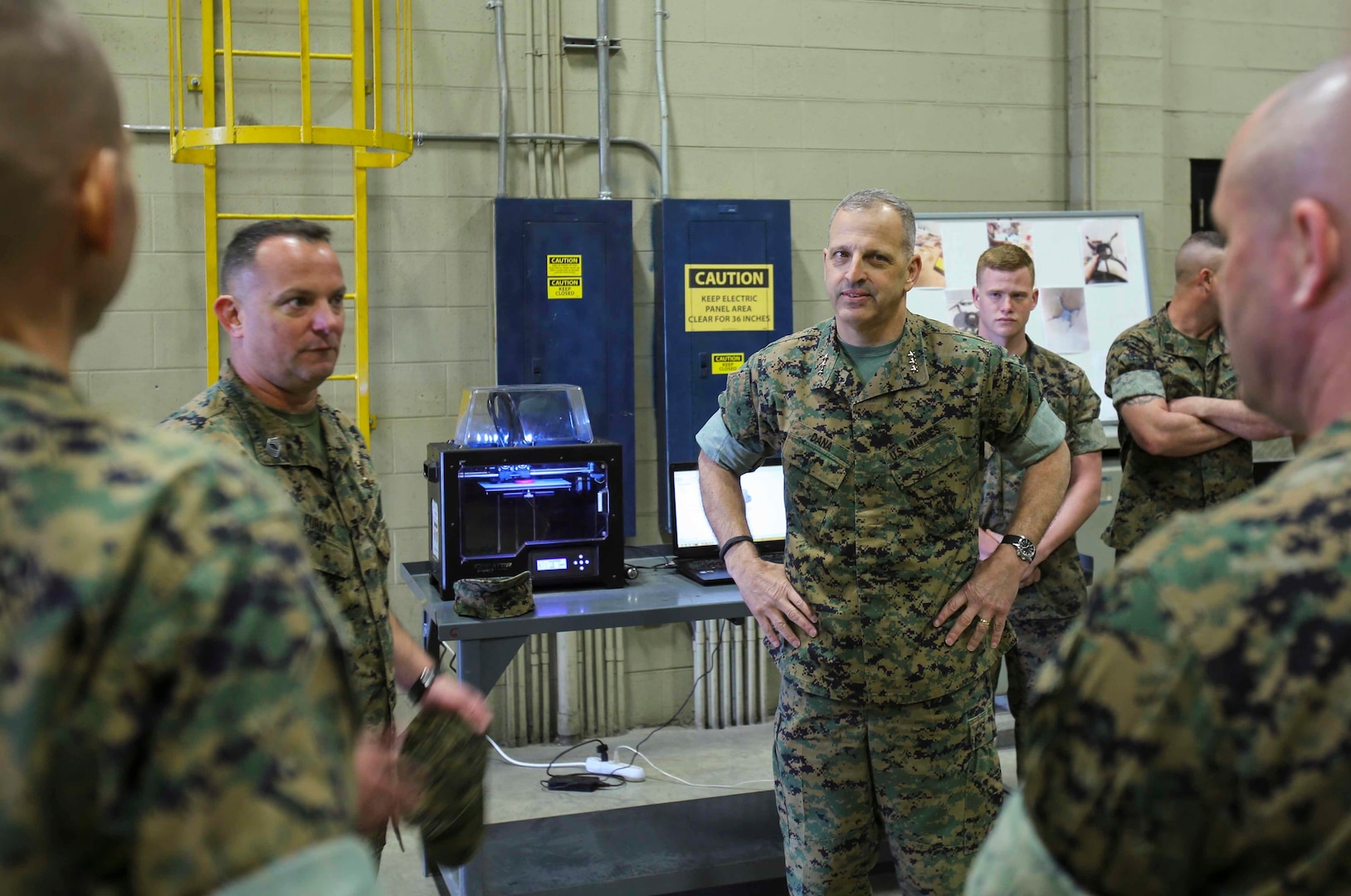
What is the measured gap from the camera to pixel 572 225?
430cm

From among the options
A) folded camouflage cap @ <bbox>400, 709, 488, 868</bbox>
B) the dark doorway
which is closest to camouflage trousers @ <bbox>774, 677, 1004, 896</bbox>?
folded camouflage cap @ <bbox>400, 709, 488, 868</bbox>

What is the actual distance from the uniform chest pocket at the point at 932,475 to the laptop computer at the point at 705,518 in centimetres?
120

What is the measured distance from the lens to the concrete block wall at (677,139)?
4.14 metres

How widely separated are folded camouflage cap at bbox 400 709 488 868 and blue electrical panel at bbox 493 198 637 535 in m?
2.83

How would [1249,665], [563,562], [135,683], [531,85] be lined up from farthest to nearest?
[531,85], [563,562], [1249,665], [135,683]

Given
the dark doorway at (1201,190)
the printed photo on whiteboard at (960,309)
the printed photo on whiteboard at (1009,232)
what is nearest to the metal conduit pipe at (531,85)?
the printed photo on whiteboard at (960,309)

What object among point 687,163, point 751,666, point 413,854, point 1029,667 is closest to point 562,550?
point 413,854

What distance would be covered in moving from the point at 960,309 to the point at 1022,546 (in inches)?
95.7

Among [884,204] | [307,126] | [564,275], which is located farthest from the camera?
[564,275]

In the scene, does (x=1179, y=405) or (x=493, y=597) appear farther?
(x=1179, y=405)

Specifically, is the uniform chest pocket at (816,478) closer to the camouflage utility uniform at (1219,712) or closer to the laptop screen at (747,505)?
the laptop screen at (747,505)

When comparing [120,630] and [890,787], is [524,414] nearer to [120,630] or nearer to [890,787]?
[890,787]

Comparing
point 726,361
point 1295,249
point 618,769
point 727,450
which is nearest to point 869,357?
point 727,450

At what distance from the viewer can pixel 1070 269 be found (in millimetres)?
4832
